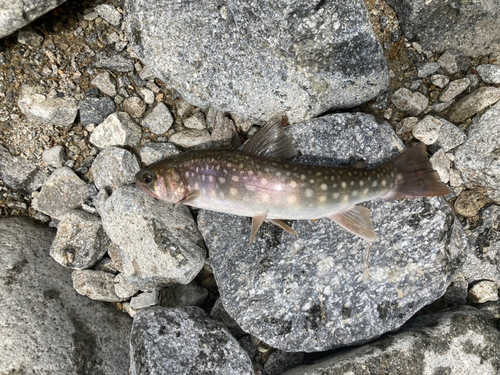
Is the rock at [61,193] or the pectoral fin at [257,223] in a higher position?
the pectoral fin at [257,223]

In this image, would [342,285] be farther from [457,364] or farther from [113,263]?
[113,263]

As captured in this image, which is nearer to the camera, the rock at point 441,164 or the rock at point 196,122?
the rock at point 441,164

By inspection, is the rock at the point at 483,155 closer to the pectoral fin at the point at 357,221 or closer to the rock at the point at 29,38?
the pectoral fin at the point at 357,221

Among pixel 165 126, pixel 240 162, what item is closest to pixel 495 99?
pixel 240 162

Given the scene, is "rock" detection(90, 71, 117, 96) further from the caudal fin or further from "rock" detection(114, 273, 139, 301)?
the caudal fin

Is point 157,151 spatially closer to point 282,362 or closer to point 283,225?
point 283,225

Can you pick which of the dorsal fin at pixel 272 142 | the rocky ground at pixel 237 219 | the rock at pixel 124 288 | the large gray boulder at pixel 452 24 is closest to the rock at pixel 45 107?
the rocky ground at pixel 237 219

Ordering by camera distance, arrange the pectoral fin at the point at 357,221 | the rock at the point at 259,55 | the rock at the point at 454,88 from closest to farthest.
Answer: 1. the rock at the point at 259,55
2. the pectoral fin at the point at 357,221
3. the rock at the point at 454,88

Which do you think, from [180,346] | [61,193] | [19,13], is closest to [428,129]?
[180,346]
